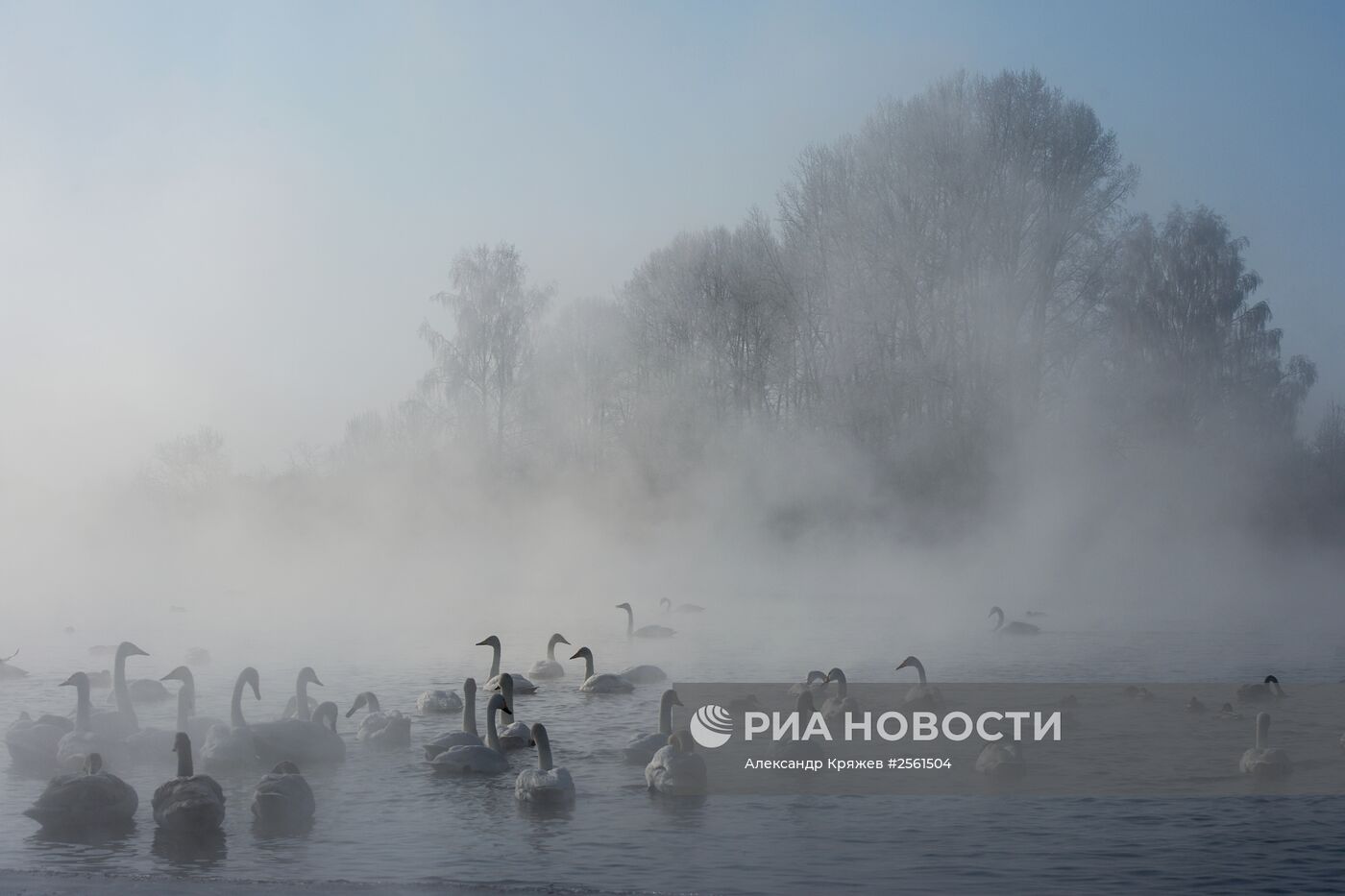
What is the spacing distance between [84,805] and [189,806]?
2.97ft

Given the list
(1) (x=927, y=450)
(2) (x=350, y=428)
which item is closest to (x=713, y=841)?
(1) (x=927, y=450)

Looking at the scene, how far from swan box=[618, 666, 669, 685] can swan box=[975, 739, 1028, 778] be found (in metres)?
6.56

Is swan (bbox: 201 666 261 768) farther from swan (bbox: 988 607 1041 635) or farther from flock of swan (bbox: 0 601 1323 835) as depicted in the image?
swan (bbox: 988 607 1041 635)

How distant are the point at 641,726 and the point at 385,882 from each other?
19.6ft

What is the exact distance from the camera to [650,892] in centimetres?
759

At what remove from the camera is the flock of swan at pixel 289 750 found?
921 cm

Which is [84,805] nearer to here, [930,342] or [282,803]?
[282,803]

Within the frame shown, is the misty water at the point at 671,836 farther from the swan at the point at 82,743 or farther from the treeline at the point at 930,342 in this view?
the treeline at the point at 930,342

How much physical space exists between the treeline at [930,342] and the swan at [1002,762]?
2435 centimetres

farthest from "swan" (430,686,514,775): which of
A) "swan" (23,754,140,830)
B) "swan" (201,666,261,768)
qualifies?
"swan" (23,754,140,830)

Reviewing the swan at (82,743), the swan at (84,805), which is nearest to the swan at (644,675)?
the swan at (82,743)

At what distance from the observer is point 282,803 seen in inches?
367

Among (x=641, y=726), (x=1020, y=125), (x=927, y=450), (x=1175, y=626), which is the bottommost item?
(x=641, y=726)

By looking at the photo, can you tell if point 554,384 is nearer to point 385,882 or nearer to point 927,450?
point 927,450
